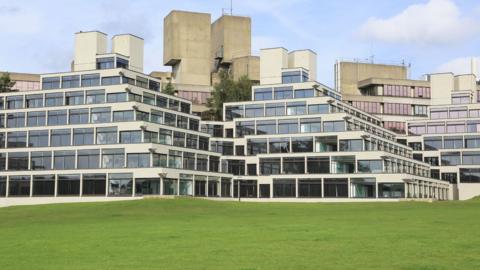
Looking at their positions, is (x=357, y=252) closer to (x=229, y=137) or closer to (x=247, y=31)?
(x=229, y=137)

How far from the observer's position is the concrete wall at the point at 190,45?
168 m

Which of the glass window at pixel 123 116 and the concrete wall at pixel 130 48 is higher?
the concrete wall at pixel 130 48

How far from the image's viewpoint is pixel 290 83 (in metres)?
127

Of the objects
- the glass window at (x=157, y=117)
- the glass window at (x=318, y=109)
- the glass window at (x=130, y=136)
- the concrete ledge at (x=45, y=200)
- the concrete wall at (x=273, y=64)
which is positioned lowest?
the concrete ledge at (x=45, y=200)

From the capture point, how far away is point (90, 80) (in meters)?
113

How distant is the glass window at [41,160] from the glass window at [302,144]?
4191cm

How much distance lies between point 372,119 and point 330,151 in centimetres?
3452

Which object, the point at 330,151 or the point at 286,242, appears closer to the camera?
the point at 286,242

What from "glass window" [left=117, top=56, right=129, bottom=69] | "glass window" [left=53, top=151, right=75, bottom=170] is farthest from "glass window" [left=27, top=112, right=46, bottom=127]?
"glass window" [left=117, top=56, right=129, bottom=69]

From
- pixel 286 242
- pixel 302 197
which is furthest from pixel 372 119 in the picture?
pixel 286 242

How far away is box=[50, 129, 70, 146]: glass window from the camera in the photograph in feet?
361

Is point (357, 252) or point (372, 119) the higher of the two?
point (372, 119)

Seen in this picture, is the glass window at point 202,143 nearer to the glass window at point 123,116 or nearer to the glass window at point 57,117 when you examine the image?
the glass window at point 123,116

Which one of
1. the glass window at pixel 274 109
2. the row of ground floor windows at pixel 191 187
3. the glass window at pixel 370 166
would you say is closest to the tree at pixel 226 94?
the glass window at pixel 274 109
